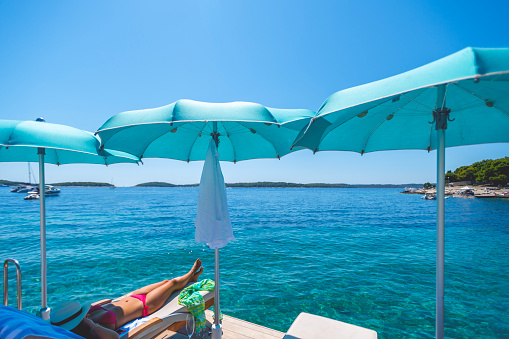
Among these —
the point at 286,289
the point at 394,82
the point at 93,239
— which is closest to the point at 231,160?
the point at 394,82

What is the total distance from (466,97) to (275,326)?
5685 millimetres

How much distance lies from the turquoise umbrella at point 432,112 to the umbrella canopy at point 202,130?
542 mm

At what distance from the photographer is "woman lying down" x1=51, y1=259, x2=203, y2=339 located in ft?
8.82

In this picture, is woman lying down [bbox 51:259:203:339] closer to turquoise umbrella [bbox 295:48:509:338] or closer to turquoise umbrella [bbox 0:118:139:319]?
turquoise umbrella [bbox 0:118:139:319]

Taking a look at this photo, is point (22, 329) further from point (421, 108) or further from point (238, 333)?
point (421, 108)

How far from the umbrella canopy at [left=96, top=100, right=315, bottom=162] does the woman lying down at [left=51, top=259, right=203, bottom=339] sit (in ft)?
6.54

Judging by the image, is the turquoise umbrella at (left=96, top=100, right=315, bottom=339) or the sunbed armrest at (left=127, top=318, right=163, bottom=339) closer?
the turquoise umbrella at (left=96, top=100, right=315, bottom=339)

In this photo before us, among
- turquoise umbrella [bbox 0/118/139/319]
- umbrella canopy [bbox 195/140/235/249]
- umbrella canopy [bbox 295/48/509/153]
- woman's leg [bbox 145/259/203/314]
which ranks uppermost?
umbrella canopy [bbox 295/48/509/153]

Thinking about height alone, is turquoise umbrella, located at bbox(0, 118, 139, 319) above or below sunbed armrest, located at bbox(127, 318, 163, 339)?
above

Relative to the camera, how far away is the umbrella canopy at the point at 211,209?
3258mm

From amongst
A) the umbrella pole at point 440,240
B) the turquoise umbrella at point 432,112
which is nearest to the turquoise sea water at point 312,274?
the umbrella pole at point 440,240

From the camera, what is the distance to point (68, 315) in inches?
104

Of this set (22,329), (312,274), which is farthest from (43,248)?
(312,274)

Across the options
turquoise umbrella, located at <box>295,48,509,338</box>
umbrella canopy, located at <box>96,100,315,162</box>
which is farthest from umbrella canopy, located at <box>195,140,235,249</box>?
turquoise umbrella, located at <box>295,48,509,338</box>
